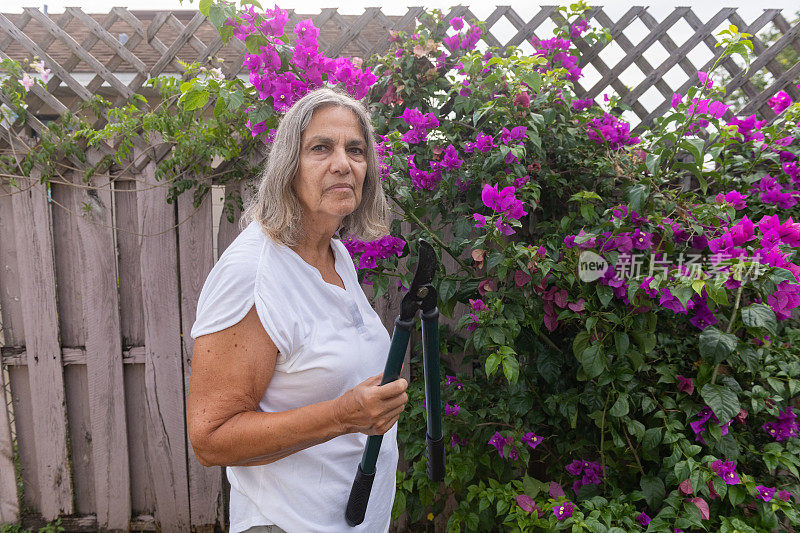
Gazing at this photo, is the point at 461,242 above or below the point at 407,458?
above

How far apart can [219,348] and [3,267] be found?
2.08 metres

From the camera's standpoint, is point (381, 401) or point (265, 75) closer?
point (381, 401)

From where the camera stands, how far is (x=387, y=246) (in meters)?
1.83

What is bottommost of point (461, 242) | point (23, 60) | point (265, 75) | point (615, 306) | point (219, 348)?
point (615, 306)

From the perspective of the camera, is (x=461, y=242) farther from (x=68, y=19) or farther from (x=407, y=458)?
(x=68, y=19)

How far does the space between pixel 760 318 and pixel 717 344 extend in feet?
0.47

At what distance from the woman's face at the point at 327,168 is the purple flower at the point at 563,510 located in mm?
1265

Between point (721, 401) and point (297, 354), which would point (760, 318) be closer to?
point (721, 401)

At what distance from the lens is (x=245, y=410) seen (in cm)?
97

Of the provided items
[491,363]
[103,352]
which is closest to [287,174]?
[491,363]

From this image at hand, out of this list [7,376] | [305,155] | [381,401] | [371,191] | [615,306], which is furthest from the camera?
[7,376]

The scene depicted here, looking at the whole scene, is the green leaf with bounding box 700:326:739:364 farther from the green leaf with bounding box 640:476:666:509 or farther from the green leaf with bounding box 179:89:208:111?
the green leaf with bounding box 179:89:208:111

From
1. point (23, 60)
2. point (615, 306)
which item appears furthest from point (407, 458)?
point (23, 60)

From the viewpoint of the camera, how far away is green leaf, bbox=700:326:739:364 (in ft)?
5.20
